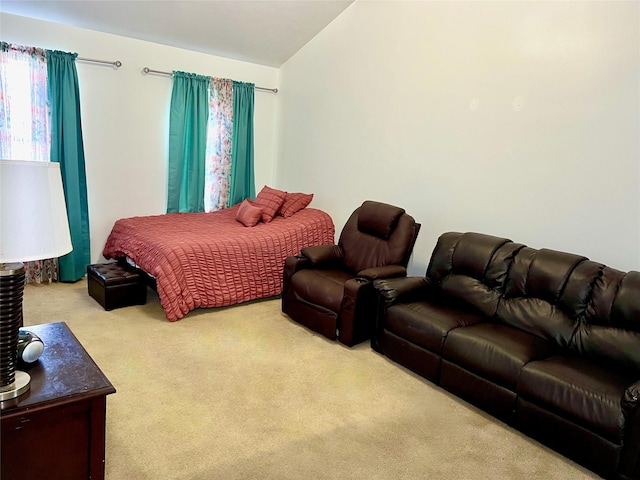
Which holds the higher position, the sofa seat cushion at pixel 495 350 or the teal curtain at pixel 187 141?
the teal curtain at pixel 187 141

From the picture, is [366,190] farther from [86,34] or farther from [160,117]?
[86,34]

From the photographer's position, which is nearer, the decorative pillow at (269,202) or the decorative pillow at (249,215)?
the decorative pillow at (249,215)

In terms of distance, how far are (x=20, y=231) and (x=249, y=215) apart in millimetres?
3241

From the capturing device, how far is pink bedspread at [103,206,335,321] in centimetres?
362

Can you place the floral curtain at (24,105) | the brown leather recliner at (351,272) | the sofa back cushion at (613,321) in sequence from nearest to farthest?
the sofa back cushion at (613,321), the brown leather recliner at (351,272), the floral curtain at (24,105)

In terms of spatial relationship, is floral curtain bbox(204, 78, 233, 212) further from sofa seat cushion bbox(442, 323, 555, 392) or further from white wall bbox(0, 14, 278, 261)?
sofa seat cushion bbox(442, 323, 555, 392)

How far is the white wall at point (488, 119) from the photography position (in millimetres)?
2869

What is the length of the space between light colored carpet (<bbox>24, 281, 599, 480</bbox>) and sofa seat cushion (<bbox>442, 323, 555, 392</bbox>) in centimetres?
26

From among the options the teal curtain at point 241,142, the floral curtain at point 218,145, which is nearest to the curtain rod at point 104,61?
the floral curtain at point 218,145

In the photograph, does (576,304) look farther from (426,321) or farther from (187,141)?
(187,141)

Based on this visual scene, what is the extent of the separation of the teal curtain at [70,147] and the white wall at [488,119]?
2.36m

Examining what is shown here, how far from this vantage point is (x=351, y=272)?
12.9ft

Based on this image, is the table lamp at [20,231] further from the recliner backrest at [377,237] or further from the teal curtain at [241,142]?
the teal curtain at [241,142]

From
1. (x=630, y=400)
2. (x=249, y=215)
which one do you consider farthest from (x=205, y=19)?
(x=630, y=400)
